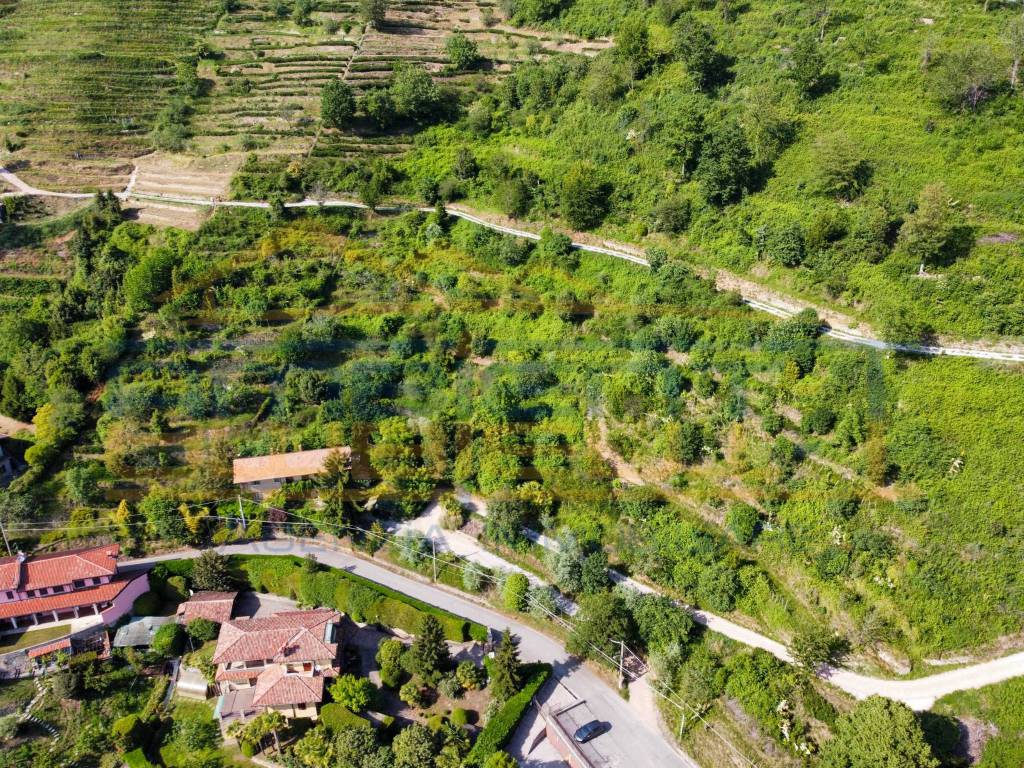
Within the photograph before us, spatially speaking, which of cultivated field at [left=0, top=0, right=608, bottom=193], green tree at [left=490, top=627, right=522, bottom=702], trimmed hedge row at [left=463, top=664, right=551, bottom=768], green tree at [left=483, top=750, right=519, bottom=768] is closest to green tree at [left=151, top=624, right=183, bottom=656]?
green tree at [left=490, top=627, right=522, bottom=702]

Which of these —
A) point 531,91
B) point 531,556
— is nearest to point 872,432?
point 531,556

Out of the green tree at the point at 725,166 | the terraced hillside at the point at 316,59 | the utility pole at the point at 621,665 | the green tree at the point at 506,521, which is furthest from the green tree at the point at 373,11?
the utility pole at the point at 621,665

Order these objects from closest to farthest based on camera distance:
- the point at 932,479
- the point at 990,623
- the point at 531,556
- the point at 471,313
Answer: the point at 990,623, the point at 932,479, the point at 531,556, the point at 471,313

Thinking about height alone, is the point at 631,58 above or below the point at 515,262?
above

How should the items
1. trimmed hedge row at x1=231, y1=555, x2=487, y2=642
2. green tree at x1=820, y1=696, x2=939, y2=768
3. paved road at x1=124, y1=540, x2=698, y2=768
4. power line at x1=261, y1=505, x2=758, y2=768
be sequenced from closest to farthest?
green tree at x1=820, y1=696, x2=939, y2=768, power line at x1=261, y1=505, x2=758, y2=768, paved road at x1=124, y1=540, x2=698, y2=768, trimmed hedge row at x1=231, y1=555, x2=487, y2=642

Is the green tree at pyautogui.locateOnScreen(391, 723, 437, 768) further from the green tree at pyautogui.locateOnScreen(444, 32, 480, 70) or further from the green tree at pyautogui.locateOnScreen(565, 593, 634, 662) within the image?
the green tree at pyautogui.locateOnScreen(444, 32, 480, 70)

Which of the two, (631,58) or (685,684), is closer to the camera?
(685,684)

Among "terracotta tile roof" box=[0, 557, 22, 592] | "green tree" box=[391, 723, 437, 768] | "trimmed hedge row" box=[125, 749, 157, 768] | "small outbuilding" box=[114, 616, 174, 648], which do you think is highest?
"terracotta tile roof" box=[0, 557, 22, 592]

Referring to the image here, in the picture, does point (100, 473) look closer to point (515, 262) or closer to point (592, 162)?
point (515, 262)
